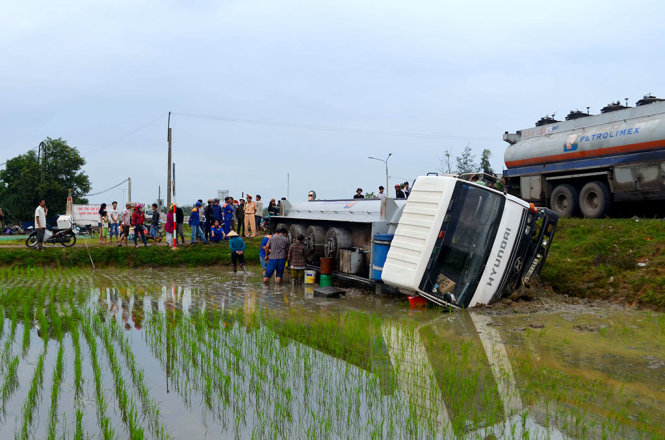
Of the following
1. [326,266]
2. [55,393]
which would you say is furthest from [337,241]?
[55,393]

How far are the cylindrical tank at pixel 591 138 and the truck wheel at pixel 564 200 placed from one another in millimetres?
841

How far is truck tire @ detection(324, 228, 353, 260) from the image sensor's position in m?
14.2

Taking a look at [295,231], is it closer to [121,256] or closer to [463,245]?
[121,256]

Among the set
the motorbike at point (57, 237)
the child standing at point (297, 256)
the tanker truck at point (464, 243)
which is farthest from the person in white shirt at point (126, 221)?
the tanker truck at point (464, 243)

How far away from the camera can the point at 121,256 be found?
1886cm

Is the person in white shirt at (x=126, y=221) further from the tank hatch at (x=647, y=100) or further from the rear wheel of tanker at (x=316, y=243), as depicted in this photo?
the tank hatch at (x=647, y=100)

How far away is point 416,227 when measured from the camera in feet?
35.0

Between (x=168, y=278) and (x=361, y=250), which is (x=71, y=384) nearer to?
(x=361, y=250)

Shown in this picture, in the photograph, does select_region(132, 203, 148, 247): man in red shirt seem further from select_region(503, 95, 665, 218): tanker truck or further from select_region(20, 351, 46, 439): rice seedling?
select_region(20, 351, 46, 439): rice seedling

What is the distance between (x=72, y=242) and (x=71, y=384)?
55.4ft

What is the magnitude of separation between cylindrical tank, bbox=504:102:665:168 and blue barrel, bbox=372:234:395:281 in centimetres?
724

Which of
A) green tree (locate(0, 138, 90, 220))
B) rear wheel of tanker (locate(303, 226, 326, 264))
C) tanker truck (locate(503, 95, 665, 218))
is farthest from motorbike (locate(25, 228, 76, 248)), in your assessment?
green tree (locate(0, 138, 90, 220))

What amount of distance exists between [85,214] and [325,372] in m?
41.6

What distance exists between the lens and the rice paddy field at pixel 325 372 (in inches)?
193
